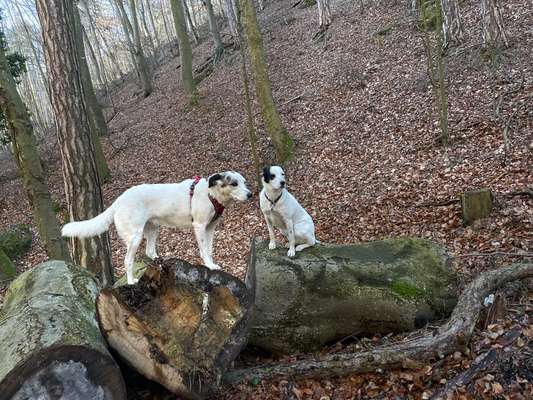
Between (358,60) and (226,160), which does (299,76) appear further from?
(226,160)

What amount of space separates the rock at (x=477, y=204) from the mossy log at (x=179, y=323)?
15.1 ft

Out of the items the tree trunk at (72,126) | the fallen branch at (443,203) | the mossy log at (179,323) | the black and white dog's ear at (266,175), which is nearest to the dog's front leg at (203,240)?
the black and white dog's ear at (266,175)

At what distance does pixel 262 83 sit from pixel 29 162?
679 centimetres

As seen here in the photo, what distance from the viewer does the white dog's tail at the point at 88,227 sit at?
601 centimetres

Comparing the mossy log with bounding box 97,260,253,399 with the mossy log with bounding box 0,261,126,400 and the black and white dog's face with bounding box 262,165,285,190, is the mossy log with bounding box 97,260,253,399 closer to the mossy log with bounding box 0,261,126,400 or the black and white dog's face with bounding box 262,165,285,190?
the mossy log with bounding box 0,261,126,400

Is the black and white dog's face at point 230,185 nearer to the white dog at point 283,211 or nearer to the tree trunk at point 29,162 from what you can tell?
the white dog at point 283,211

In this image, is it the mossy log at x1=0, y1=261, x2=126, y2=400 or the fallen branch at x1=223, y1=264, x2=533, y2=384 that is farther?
the fallen branch at x1=223, y1=264, x2=533, y2=384

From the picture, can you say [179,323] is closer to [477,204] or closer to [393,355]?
[393,355]

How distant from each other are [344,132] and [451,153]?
12.9ft

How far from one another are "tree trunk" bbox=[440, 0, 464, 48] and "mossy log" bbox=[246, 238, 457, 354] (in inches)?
456

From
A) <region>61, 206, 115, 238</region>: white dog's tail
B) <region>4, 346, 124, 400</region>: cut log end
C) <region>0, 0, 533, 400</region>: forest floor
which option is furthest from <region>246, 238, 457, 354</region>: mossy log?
<region>61, 206, 115, 238</region>: white dog's tail

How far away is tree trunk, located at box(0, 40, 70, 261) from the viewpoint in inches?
333

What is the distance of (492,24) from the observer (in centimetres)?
1241

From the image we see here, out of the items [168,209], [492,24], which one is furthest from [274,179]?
[492,24]
